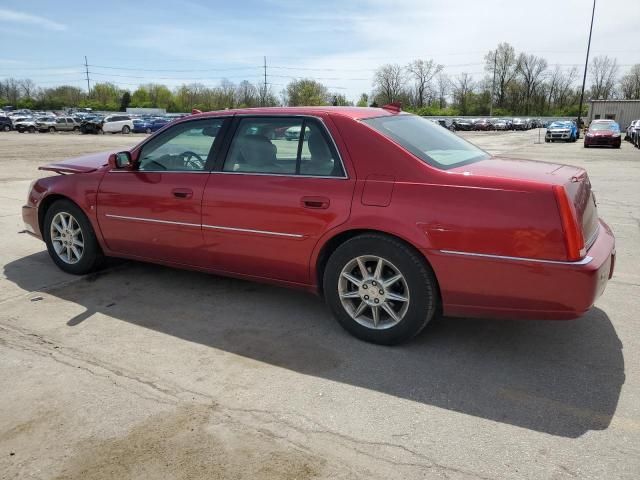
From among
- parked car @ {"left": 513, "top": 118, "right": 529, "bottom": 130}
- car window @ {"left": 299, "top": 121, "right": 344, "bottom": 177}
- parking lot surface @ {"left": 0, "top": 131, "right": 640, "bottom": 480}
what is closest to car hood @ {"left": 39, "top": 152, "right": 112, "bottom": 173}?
parking lot surface @ {"left": 0, "top": 131, "right": 640, "bottom": 480}

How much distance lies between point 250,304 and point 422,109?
3949 inches

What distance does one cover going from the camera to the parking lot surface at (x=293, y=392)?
2402 millimetres

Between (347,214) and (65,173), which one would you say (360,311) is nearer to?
(347,214)

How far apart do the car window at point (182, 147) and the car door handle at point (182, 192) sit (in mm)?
200

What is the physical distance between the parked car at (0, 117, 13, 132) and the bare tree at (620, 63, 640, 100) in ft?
284

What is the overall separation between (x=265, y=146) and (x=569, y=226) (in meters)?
2.26

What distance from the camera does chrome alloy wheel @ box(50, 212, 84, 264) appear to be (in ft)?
16.4

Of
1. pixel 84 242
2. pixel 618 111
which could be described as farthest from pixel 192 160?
pixel 618 111

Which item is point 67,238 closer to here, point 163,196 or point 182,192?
point 163,196

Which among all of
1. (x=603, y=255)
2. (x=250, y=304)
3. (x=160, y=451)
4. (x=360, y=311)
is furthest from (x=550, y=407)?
(x=250, y=304)

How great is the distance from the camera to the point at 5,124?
48844 mm

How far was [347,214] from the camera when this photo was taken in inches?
134

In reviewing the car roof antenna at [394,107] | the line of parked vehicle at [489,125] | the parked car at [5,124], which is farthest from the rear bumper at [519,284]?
the line of parked vehicle at [489,125]

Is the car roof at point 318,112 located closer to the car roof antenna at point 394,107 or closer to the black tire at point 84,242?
the car roof antenna at point 394,107
